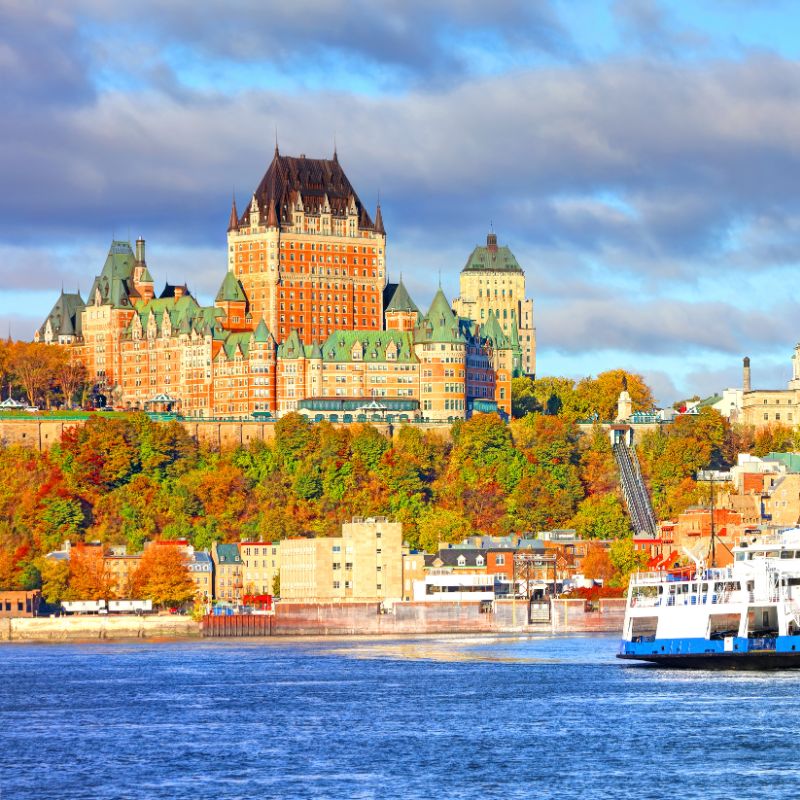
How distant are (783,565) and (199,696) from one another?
107ft

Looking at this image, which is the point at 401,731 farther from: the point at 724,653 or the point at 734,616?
the point at 734,616

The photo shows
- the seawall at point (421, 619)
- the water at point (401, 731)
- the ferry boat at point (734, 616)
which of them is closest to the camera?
the water at point (401, 731)

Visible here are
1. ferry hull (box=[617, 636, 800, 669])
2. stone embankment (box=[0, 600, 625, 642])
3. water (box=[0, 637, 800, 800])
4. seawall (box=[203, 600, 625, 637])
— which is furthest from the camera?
stone embankment (box=[0, 600, 625, 642])

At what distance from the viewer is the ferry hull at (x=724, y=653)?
127750 millimetres

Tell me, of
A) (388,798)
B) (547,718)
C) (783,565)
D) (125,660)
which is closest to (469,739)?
(547,718)

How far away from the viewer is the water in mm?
88562

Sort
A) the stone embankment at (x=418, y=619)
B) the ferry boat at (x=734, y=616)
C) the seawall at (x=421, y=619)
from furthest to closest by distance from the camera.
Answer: the stone embankment at (x=418, y=619), the seawall at (x=421, y=619), the ferry boat at (x=734, y=616)

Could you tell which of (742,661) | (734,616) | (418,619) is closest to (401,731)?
(742,661)

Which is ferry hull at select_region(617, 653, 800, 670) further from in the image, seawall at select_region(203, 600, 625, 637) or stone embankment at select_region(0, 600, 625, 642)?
seawall at select_region(203, 600, 625, 637)

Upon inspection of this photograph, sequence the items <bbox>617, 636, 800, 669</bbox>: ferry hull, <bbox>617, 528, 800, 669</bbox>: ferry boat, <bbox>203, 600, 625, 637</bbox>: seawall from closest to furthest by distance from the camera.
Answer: <bbox>617, 636, 800, 669</bbox>: ferry hull, <bbox>617, 528, 800, 669</bbox>: ferry boat, <bbox>203, 600, 625, 637</bbox>: seawall

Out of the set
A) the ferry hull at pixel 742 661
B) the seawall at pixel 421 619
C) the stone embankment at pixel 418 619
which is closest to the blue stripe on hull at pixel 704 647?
the ferry hull at pixel 742 661

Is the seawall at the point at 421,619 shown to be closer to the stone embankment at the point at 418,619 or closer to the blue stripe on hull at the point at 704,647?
the stone embankment at the point at 418,619

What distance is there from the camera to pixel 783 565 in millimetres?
130000

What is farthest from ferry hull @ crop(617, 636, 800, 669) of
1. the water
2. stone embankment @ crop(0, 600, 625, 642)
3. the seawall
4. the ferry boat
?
the seawall
